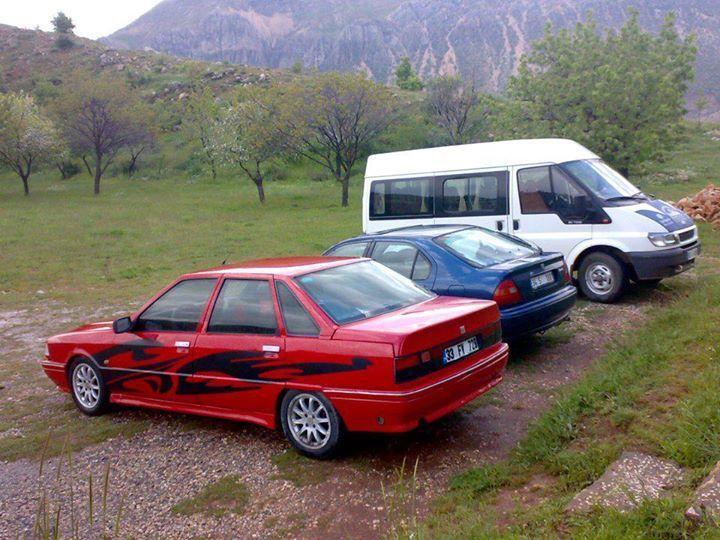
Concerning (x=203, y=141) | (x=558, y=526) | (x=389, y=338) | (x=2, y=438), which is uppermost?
(x=203, y=141)

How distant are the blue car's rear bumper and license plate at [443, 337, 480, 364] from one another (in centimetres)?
159

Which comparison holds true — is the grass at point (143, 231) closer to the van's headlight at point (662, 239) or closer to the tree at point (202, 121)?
the tree at point (202, 121)

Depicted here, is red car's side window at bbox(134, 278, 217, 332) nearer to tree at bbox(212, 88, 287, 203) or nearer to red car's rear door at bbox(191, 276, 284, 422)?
red car's rear door at bbox(191, 276, 284, 422)

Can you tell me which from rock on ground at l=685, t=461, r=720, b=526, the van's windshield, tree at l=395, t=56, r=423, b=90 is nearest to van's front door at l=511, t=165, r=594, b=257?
the van's windshield

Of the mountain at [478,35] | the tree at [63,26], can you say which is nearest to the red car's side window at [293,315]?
the tree at [63,26]

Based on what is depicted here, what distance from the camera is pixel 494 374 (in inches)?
208

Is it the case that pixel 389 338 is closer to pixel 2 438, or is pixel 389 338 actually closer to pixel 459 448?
pixel 459 448

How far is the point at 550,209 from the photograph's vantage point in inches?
386

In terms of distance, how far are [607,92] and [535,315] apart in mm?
14512

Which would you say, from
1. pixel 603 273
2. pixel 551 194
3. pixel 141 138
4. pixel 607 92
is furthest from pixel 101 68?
pixel 603 273

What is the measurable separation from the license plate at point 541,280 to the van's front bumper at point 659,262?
7.90ft

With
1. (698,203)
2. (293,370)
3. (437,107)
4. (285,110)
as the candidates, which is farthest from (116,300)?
(437,107)

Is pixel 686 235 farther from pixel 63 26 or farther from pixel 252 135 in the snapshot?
pixel 63 26

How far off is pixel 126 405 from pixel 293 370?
2205 millimetres
